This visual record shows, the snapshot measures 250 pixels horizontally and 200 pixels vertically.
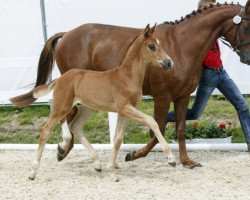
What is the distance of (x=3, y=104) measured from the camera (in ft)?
33.4

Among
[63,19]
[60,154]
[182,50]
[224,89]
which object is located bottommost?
[60,154]

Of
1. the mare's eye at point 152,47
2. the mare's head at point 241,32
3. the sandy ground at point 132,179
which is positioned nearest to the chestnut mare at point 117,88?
the mare's eye at point 152,47

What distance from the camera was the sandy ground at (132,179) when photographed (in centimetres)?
525

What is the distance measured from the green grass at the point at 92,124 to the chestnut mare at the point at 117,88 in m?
2.49

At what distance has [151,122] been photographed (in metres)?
5.46

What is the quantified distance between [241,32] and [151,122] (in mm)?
1557

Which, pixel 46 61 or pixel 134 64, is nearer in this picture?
pixel 134 64

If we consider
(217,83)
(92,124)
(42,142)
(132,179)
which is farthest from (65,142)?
(92,124)

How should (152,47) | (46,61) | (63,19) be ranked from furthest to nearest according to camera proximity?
(63,19), (46,61), (152,47)

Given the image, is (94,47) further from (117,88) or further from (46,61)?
(117,88)

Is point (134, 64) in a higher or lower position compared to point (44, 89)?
higher

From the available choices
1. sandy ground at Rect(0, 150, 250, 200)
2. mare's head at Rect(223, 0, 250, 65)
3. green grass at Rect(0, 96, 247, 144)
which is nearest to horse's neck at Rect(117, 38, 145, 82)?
→ sandy ground at Rect(0, 150, 250, 200)

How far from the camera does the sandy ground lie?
525 centimetres

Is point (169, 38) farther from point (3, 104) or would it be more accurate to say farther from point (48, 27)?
point (3, 104)
